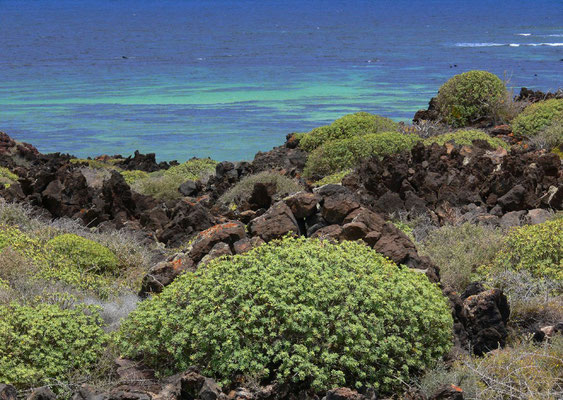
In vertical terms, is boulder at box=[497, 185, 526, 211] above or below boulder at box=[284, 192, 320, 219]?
below

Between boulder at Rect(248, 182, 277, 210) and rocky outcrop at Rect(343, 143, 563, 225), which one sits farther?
rocky outcrop at Rect(343, 143, 563, 225)

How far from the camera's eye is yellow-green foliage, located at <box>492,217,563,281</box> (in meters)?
8.39

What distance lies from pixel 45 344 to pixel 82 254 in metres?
3.71

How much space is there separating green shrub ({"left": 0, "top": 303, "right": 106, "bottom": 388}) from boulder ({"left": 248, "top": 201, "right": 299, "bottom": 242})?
238cm

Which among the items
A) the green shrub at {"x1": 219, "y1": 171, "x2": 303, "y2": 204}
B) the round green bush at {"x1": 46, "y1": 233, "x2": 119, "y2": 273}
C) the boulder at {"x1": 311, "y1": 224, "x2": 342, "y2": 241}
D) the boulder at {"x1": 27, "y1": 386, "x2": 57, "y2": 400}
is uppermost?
the boulder at {"x1": 311, "y1": 224, "x2": 342, "y2": 241}

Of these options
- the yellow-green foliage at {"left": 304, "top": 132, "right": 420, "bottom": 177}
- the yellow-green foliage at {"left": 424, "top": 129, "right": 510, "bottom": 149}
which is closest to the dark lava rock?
the yellow-green foliage at {"left": 304, "top": 132, "right": 420, "bottom": 177}

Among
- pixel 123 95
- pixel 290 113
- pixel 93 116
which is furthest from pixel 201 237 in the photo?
pixel 123 95

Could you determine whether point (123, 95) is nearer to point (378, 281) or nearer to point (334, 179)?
point (334, 179)

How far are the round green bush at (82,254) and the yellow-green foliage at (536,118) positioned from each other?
1227 cm

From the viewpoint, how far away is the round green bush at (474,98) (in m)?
21.7

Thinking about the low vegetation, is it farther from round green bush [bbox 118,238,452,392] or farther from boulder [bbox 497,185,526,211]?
boulder [bbox 497,185,526,211]

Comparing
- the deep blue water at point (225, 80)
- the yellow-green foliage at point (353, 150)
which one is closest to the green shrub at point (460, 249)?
the yellow-green foliage at point (353, 150)

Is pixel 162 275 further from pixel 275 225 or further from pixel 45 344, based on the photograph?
pixel 45 344

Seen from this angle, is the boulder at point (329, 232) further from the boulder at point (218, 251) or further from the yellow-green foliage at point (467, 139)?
the yellow-green foliage at point (467, 139)
